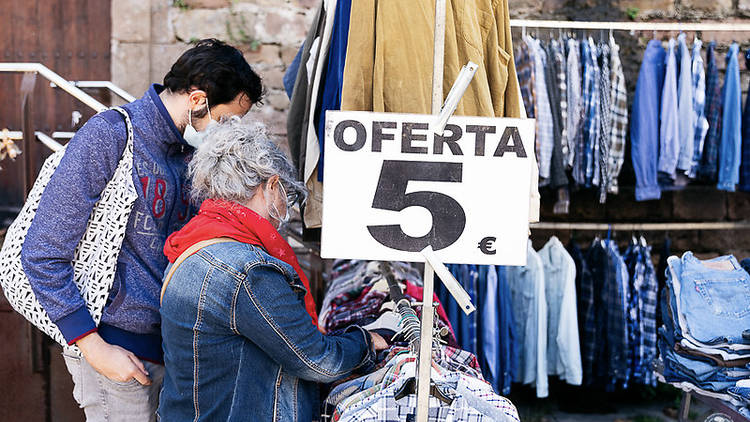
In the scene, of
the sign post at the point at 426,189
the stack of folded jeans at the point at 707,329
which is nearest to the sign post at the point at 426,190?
the sign post at the point at 426,189

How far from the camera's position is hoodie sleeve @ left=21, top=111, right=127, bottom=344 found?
6.04ft

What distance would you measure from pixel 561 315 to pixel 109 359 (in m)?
2.69

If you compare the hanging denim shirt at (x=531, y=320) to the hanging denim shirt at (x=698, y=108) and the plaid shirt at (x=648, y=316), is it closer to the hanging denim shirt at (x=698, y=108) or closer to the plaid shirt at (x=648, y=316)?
the plaid shirt at (x=648, y=316)

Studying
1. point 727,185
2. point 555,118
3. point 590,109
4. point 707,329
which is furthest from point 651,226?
point 707,329

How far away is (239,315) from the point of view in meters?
1.66

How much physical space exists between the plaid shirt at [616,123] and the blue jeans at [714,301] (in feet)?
3.74

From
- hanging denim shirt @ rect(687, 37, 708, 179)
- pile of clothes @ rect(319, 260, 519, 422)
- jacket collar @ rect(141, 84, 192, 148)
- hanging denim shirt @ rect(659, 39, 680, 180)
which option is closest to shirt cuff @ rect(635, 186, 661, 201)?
hanging denim shirt @ rect(659, 39, 680, 180)

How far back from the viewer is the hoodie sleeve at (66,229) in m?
1.84

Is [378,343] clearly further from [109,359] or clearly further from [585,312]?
[585,312]

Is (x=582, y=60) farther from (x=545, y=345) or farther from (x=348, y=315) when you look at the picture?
(x=348, y=315)

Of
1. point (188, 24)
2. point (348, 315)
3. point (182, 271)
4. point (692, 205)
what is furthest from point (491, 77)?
point (692, 205)

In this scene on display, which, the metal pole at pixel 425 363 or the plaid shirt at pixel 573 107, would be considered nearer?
the metal pole at pixel 425 363

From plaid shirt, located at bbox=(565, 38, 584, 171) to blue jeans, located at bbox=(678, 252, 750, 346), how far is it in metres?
1.18

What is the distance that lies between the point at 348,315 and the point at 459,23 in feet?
3.77
